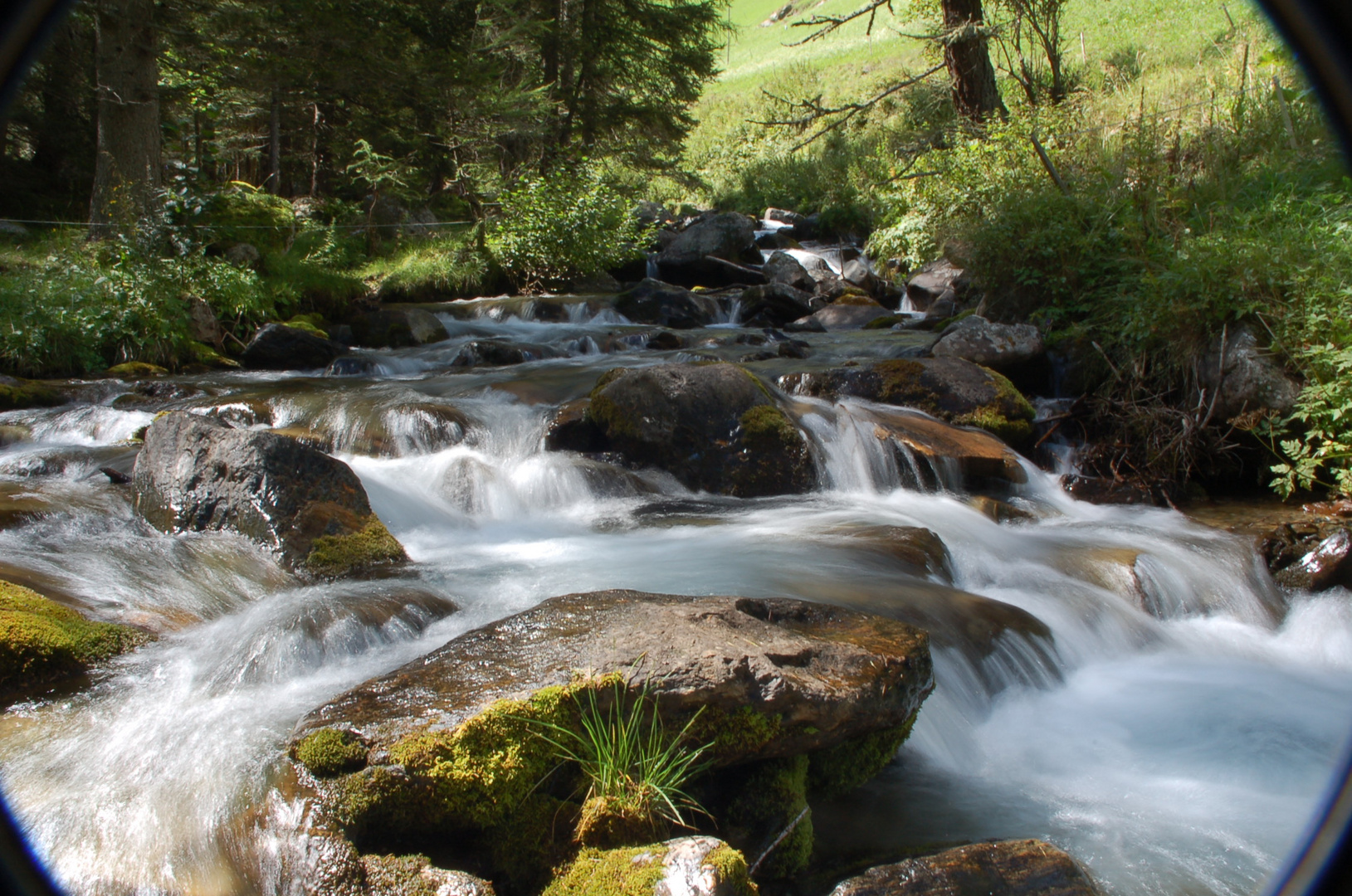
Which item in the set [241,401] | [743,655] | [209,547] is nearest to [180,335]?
[241,401]

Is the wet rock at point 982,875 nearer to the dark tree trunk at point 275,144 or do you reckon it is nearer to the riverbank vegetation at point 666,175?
the riverbank vegetation at point 666,175

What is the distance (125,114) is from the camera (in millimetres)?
13008

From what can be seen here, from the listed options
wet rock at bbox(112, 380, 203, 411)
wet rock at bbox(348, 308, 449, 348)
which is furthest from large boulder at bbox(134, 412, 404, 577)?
wet rock at bbox(348, 308, 449, 348)

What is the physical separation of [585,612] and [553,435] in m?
5.08

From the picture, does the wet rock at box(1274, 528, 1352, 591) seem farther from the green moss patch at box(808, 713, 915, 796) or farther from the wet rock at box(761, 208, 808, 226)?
the wet rock at box(761, 208, 808, 226)

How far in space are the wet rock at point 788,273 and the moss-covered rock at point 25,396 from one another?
14155 millimetres

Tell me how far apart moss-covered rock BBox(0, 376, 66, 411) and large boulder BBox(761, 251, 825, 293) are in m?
14.2

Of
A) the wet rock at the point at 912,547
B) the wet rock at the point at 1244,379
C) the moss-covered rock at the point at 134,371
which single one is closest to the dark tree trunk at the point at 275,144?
the moss-covered rock at the point at 134,371

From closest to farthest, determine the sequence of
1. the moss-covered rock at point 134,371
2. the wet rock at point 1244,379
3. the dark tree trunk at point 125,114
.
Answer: the wet rock at point 1244,379 → the moss-covered rock at point 134,371 → the dark tree trunk at point 125,114

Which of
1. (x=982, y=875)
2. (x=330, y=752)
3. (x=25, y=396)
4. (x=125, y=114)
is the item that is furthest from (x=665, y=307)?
(x=982, y=875)

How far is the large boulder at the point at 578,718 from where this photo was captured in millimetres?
2625

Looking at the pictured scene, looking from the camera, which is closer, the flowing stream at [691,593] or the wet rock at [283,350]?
the flowing stream at [691,593]

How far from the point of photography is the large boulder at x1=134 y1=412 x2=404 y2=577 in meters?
5.41

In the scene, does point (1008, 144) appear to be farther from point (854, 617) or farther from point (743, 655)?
point (743, 655)
